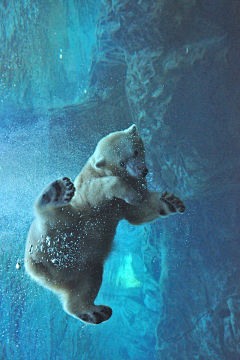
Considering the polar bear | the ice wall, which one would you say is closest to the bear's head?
the polar bear

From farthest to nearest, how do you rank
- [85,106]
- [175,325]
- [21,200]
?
[175,325]
[85,106]
[21,200]

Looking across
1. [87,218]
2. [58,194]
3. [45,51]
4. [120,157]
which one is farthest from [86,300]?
[45,51]

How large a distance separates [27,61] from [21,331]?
14.2ft

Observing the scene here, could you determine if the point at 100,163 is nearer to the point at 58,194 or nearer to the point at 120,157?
the point at 120,157

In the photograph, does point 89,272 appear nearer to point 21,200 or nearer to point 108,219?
point 108,219

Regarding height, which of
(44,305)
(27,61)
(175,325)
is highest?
(27,61)

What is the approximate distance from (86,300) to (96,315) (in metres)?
0.15

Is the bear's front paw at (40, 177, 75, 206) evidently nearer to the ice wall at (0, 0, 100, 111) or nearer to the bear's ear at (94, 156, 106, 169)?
the bear's ear at (94, 156, 106, 169)

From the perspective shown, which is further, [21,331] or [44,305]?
[44,305]

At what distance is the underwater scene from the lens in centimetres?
431

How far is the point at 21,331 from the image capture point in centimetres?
449

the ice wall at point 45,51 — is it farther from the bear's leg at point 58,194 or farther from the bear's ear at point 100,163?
the bear's leg at point 58,194

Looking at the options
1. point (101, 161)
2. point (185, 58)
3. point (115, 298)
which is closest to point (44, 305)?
point (115, 298)

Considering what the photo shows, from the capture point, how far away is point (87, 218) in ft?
6.73
